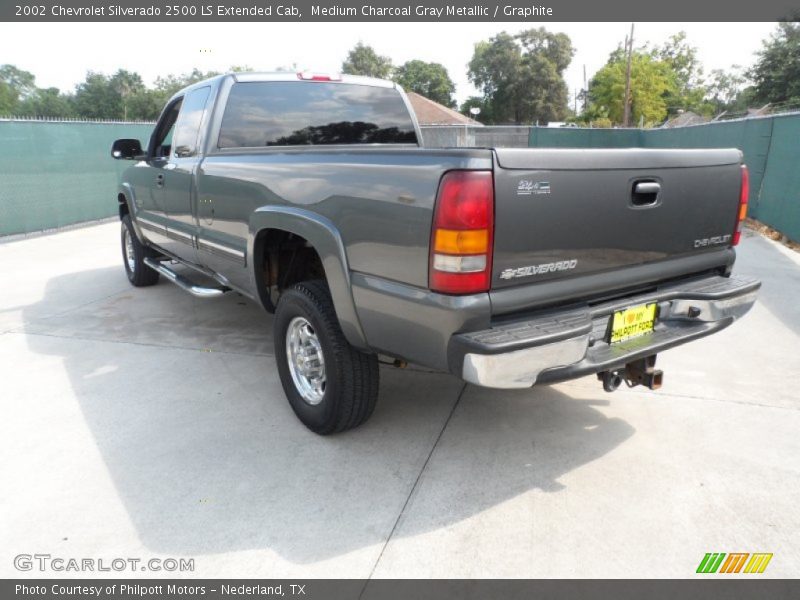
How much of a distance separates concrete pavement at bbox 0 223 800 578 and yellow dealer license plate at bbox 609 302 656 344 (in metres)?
0.70

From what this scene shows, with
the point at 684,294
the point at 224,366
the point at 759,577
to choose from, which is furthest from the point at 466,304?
the point at 224,366

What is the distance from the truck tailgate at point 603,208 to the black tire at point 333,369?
3.16ft

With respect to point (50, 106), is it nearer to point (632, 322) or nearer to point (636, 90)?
point (636, 90)

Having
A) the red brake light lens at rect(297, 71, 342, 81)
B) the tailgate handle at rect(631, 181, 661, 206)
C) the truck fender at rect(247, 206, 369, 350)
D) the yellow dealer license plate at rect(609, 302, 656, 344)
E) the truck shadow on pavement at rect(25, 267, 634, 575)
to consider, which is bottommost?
the truck shadow on pavement at rect(25, 267, 634, 575)

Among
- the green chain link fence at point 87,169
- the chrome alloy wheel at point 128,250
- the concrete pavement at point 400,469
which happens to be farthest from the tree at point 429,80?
the concrete pavement at point 400,469

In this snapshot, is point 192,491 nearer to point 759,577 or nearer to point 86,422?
point 86,422

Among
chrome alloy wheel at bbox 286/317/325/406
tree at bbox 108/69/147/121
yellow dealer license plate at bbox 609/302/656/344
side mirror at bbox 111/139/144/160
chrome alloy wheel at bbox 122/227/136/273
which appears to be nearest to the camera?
yellow dealer license plate at bbox 609/302/656/344

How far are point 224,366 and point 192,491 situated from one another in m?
1.61

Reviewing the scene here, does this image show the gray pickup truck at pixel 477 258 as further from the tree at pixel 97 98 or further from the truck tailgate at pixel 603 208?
the tree at pixel 97 98

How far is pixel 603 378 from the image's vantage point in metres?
2.93

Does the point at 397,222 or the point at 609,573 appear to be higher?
the point at 397,222

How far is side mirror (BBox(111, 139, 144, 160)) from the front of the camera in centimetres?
548

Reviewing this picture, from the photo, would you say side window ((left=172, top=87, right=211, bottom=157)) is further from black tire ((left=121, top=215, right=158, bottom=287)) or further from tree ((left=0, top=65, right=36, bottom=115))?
tree ((left=0, top=65, right=36, bottom=115))

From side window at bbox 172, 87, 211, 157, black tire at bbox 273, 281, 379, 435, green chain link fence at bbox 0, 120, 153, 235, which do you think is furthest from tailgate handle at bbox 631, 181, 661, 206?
green chain link fence at bbox 0, 120, 153, 235
